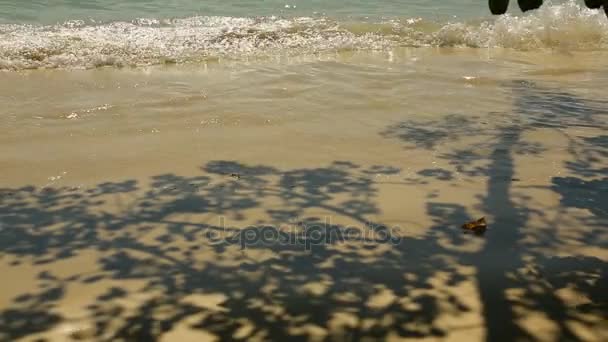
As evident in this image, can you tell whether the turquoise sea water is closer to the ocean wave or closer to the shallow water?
the ocean wave

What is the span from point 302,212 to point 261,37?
493 inches

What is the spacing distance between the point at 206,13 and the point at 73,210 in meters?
16.5

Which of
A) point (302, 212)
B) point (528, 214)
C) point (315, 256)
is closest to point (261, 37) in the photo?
point (302, 212)

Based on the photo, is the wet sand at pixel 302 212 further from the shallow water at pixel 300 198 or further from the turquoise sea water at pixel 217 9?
the turquoise sea water at pixel 217 9

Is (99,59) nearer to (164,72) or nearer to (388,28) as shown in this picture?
(164,72)

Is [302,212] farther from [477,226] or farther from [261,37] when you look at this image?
[261,37]

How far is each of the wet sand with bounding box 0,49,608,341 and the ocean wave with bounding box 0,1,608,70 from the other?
3.66 meters

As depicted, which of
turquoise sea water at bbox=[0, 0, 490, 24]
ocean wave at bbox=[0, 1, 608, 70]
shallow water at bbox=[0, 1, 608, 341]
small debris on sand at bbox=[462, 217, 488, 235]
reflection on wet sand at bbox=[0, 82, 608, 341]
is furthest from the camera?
turquoise sea water at bbox=[0, 0, 490, 24]

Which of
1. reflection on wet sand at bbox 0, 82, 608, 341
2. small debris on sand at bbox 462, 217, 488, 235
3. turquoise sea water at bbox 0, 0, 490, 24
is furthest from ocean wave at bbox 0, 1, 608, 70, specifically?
small debris on sand at bbox 462, 217, 488, 235

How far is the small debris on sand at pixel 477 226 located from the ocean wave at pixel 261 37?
1031 centimetres

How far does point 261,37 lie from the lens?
60.5 feet

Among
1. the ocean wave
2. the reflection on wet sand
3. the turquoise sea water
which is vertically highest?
the turquoise sea water

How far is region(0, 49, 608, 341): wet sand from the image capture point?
484 centimetres

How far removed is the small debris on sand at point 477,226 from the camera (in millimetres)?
6181
